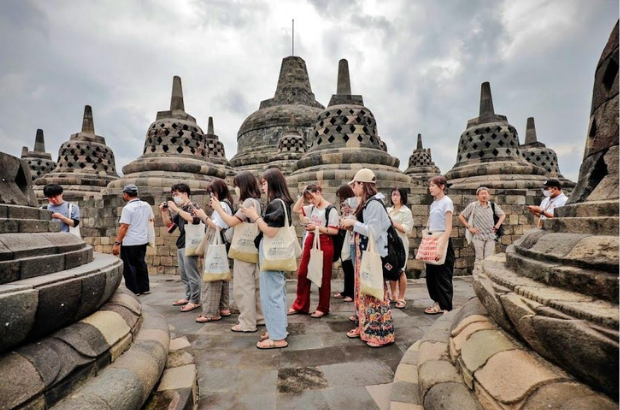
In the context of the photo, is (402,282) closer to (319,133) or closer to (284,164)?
(319,133)

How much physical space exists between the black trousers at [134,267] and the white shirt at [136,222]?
0.39 feet

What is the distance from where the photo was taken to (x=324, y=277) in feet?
13.3

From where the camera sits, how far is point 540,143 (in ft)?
48.8

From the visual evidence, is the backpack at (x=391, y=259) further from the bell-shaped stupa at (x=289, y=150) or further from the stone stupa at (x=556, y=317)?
the bell-shaped stupa at (x=289, y=150)

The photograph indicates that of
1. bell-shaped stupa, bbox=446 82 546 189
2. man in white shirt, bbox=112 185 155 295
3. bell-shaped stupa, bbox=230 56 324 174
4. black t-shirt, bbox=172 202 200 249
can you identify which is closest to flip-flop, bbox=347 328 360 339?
black t-shirt, bbox=172 202 200 249

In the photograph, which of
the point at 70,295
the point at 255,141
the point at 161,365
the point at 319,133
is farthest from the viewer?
the point at 255,141

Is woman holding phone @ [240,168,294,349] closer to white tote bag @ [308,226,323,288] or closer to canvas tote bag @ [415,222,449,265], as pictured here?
white tote bag @ [308,226,323,288]

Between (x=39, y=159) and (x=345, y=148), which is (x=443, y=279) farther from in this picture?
(x=39, y=159)

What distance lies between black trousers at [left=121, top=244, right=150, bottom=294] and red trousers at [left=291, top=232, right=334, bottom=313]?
2.84 m

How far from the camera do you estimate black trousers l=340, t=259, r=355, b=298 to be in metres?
4.83

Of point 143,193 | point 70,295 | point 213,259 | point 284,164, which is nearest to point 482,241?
point 213,259

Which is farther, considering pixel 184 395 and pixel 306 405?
pixel 306 405

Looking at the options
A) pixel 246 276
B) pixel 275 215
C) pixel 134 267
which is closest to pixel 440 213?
pixel 275 215

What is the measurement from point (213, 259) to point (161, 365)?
1.68m
